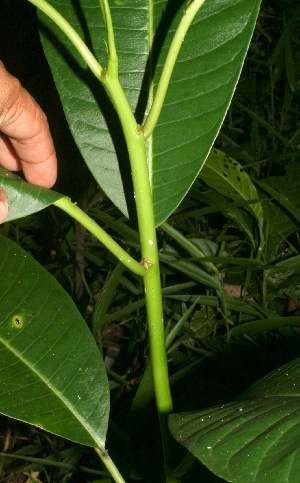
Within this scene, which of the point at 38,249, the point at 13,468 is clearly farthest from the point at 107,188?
the point at 38,249

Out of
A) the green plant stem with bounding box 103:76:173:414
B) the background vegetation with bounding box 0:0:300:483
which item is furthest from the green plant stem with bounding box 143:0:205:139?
the background vegetation with bounding box 0:0:300:483

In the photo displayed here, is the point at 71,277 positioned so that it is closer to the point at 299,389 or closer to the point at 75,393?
the point at 75,393

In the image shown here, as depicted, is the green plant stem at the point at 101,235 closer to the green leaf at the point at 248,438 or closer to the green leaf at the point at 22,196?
the green leaf at the point at 22,196

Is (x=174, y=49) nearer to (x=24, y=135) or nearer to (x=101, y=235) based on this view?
(x=101, y=235)

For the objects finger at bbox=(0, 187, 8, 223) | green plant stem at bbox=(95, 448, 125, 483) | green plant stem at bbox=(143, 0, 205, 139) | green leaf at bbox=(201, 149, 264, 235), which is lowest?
green plant stem at bbox=(95, 448, 125, 483)

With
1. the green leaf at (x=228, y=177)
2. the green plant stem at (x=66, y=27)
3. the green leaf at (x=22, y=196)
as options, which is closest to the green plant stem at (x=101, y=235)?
the green leaf at (x=22, y=196)

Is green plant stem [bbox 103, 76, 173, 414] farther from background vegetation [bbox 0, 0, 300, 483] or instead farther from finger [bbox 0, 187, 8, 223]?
background vegetation [bbox 0, 0, 300, 483]
